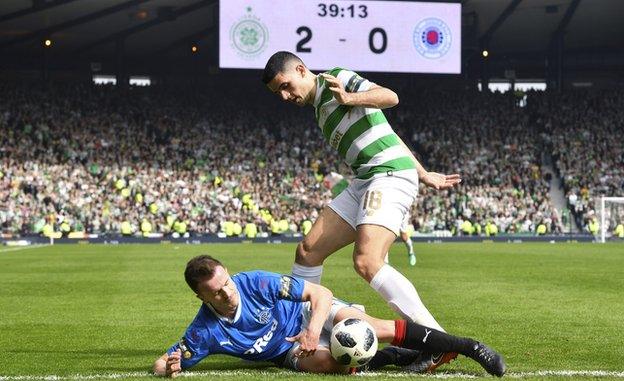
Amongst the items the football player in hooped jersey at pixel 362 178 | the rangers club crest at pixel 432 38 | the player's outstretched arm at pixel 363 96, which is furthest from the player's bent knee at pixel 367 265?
the rangers club crest at pixel 432 38

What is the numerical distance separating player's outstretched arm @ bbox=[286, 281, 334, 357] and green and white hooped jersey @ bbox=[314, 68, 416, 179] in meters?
1.41

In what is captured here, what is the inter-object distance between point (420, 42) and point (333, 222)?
37648 millimetres

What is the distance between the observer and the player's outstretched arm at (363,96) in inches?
297

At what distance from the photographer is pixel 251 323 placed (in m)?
7.23

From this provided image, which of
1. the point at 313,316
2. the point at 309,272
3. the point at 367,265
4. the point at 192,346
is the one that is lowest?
the point at 192,346

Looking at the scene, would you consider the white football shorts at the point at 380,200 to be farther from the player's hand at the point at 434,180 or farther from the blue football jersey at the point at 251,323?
the blue football jersey at the point at 251,323

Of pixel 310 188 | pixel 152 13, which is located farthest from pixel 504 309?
pixel 152 13

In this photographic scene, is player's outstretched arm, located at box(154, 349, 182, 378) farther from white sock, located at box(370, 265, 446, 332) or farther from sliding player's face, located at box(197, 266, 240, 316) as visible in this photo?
white sock, located at box(370, 265, 446, 332)

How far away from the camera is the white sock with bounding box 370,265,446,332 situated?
759cm

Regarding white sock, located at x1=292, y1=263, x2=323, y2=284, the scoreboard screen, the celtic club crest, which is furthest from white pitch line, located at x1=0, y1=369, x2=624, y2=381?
the celtic club crest

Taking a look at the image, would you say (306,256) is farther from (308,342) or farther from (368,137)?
(308,342)

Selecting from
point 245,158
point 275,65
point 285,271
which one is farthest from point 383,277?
point 245,158

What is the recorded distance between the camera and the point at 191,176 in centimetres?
4969

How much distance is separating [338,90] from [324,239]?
1301 mm
